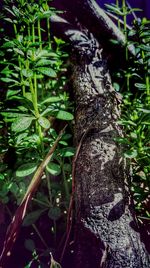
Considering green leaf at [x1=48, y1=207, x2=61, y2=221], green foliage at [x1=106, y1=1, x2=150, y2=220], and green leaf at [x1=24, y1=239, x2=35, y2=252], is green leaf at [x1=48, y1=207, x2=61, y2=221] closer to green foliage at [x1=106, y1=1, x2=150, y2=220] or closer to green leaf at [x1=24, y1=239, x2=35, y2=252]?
green leaf at [x1=24, y1=239, x2=35, y2=252]

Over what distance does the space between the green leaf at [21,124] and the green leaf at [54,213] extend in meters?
0.37

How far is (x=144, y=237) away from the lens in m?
1.23

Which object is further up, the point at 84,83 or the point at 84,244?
the point at 84,83

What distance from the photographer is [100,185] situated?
4.10 feet

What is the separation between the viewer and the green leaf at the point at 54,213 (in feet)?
4.21

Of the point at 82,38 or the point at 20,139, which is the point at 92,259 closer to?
the point at 20,139

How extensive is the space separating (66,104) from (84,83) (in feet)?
0.71

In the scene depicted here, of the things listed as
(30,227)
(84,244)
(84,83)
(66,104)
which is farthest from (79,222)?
(84,83)

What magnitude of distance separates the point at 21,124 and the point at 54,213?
401 millimetres

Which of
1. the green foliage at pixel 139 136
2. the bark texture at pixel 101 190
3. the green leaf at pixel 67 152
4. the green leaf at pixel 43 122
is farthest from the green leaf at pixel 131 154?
the green leaf at pixel 43 122

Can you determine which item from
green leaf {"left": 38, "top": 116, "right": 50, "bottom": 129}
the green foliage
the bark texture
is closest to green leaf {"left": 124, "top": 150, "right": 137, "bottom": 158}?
the green foliage

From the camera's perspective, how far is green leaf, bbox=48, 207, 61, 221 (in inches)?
50.5

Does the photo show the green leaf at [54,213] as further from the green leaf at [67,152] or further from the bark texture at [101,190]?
the green leaf at [67,152]

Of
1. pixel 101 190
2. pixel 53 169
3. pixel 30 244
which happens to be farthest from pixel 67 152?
pixel 30 244
